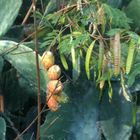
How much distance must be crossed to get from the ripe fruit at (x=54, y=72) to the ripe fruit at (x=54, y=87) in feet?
0.06

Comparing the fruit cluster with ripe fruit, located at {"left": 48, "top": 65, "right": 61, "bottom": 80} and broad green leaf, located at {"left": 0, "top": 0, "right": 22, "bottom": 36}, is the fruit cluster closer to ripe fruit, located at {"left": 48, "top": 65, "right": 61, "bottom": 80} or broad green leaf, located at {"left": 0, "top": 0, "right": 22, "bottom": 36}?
ripe fruit, located at {"left": 48, "top": 65, "right": 61, "bottom": 80}

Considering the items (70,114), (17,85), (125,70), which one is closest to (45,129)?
(70,114)

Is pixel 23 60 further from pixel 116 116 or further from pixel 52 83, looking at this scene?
pixel 116 116

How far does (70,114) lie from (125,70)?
287 millimetres

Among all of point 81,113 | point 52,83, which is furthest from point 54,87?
point 81,113

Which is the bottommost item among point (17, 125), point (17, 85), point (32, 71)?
point (17, 125)

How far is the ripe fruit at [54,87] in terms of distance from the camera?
1263mm

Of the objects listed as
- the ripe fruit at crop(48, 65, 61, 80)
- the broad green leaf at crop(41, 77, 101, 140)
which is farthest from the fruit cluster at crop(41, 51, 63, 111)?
the broad green leaf at crop(41, 77, 101, 140)

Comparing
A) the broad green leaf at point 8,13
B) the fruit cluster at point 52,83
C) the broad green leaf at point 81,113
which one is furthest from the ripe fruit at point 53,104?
the broad green leaf at point 8,13

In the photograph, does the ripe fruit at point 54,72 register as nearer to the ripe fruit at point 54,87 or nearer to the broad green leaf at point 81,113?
the ripe fruit at point 54,87

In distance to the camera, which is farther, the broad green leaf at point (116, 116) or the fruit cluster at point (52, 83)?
the broad green leaf at point (116, 116)

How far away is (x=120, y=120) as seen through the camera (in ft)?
4.75

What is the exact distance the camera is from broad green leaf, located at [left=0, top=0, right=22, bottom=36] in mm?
1340

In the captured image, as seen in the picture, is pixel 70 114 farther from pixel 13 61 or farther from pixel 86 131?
pixel 13 61
